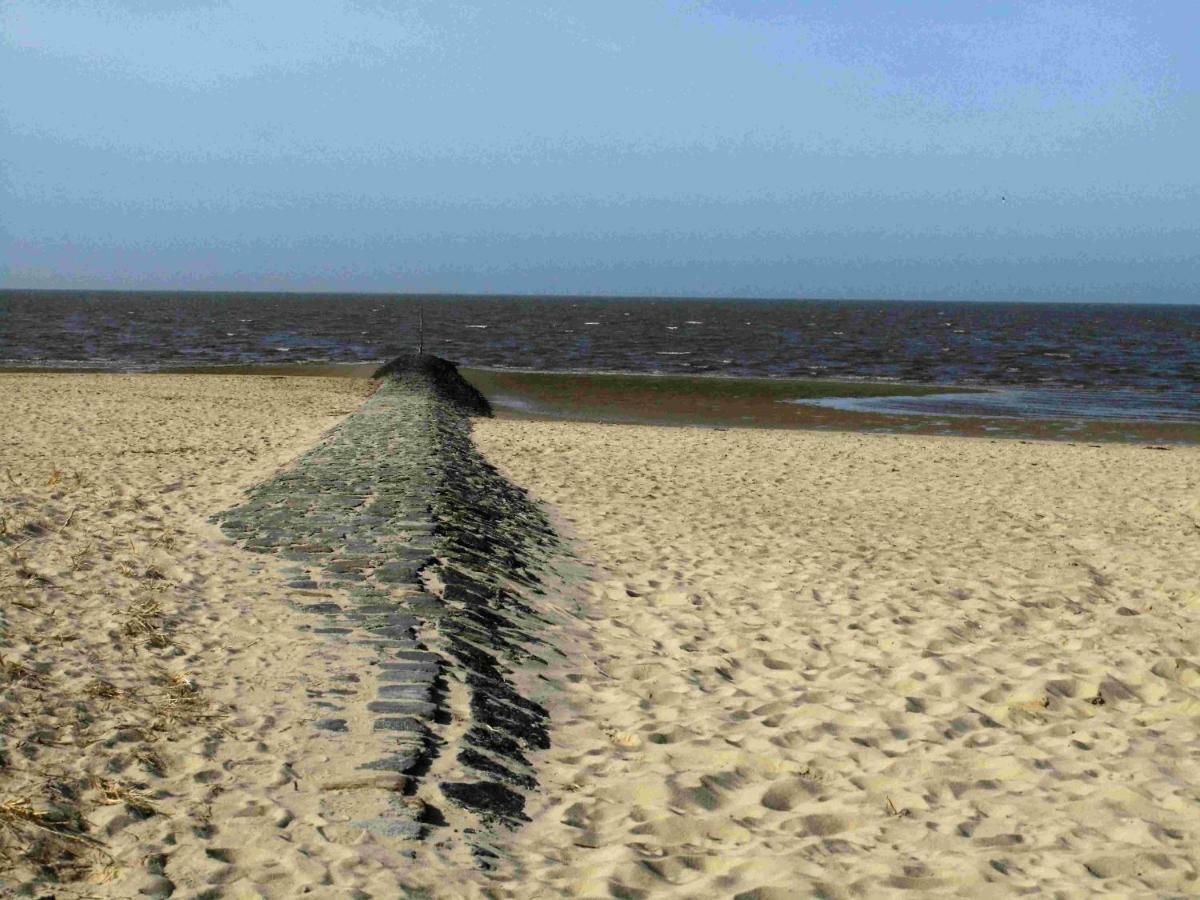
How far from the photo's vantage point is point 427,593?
305 inches

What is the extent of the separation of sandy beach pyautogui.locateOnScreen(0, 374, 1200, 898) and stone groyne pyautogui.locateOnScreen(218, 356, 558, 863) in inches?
8.5

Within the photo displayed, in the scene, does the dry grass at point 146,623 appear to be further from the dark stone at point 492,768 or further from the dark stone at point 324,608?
the dark stone at point 492,768

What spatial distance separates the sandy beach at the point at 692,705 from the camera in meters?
4.39

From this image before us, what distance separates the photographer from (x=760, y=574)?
32.5ft

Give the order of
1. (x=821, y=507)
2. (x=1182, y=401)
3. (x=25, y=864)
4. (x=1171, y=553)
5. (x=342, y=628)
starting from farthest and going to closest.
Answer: (x=1182, y=401) < (x=821, y=507) < (x=1171, y=553) < (x=342, y=628) < (x=25, y=864)

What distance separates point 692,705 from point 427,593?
85.6 inches

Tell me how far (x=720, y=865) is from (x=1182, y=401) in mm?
35433

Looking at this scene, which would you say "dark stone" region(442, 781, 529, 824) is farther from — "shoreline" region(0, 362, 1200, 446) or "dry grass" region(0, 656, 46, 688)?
"shoreline" region(0, 362, 1200, 446)

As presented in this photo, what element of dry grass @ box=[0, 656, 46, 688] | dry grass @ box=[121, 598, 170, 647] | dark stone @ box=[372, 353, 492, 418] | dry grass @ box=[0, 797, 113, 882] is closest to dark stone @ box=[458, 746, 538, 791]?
dry grass @ box=[0, 797, 113, 882]

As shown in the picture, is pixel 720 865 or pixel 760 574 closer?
pixel 720 865

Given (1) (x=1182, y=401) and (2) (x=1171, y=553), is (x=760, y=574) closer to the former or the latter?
Result: (2) (x=1171, y=553)

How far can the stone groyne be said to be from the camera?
5.23m

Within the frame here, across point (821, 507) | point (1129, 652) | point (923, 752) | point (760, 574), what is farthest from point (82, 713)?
point (821, 507)

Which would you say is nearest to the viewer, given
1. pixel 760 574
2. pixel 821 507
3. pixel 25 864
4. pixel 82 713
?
pixel 25 864
